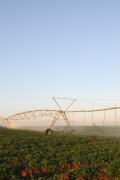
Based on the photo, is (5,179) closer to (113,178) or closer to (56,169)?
(56,169)

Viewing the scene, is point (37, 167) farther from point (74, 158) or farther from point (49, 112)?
point (49, 112)

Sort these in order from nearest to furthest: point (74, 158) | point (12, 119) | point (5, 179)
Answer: point (5, 179) → point (74, 158) → point (12, 119)

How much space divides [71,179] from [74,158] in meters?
6.57

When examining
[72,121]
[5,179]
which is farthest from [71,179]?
[72,121]

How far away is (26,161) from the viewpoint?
24359 millimetres

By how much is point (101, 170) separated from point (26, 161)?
22.5 feet

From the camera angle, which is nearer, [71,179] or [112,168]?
[71,179]

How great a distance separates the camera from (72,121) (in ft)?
198

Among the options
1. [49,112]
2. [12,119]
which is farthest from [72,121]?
[12,119]

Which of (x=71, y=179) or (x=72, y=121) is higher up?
(x=72, y=121)

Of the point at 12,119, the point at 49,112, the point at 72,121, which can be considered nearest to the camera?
the point at 72,121

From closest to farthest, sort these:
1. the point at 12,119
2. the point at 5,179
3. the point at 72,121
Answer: the point at 5,179
the point at 72,121
the point at 12,119

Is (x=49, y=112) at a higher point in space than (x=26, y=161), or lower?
higher

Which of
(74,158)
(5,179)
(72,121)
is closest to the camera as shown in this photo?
(5,179)
